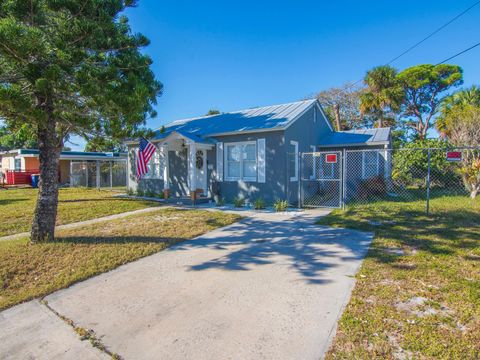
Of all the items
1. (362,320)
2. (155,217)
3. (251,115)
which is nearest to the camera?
(362,320)

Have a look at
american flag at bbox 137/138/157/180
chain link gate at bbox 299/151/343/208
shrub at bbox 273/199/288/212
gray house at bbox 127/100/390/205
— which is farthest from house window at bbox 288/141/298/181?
american flag at bbox 137/138/157/180

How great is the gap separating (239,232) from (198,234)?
3.35 ft

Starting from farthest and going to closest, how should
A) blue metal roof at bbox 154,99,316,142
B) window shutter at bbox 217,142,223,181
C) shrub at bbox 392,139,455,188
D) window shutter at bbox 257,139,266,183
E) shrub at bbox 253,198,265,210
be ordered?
1. shrub at bbox 392,139,455,188
2. window shutter at bbox 217,142,223,181
3. blue metal roof at bbox 154,99,316,142
4. window shutter at bbox 257,139,266,183
5. shrub at bbox 253,198,265,210

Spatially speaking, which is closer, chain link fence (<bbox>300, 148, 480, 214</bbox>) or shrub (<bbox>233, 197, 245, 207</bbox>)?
shrub (<bbox>233, 197, 245, 207</bbox>)

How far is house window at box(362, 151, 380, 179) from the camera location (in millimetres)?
14875

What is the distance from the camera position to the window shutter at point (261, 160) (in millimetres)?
10953

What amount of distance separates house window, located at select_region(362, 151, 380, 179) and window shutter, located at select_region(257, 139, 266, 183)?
6833 millimetres

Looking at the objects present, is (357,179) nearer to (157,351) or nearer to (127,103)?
(127,103)

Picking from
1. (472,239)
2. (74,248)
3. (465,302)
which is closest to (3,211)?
(74,248)

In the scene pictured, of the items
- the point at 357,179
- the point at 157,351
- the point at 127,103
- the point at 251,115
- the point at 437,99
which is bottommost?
the point at 157,351

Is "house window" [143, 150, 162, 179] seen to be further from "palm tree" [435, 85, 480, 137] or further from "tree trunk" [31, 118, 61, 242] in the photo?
"palm tree" [435, 85, 480, 137]

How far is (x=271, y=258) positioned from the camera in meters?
5.09

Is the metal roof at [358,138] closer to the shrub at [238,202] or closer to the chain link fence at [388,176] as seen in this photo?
the chain link fence at [388,176]

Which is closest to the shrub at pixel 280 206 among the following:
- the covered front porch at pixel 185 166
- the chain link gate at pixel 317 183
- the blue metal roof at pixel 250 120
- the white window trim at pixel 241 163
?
the chain link gate at pixel 317 183
